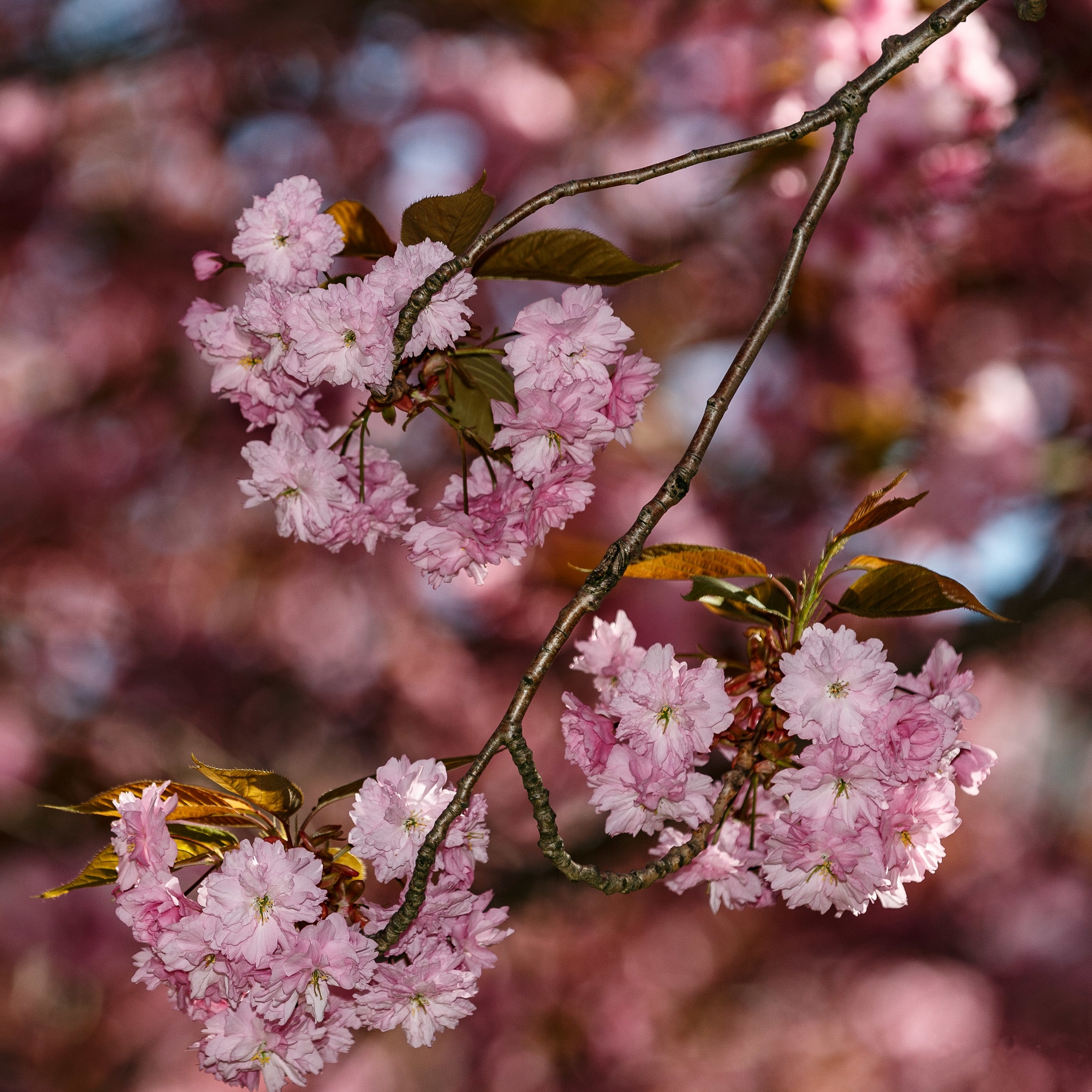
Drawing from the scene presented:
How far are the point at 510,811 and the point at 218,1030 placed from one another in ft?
8.99

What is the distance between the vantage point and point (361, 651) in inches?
139

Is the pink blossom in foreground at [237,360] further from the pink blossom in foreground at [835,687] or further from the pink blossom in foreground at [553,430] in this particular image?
the pink blossom in foreground at [835,687]

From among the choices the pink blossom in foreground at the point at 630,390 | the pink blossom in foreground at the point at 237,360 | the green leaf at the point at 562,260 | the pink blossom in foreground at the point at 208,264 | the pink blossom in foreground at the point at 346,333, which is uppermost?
the green leaf at the point at 562,260

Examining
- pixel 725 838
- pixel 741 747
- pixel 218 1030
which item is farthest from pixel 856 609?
pixel 218 1030

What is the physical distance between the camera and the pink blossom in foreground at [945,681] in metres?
0.75

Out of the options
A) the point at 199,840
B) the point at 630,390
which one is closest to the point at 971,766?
the point at 630,390

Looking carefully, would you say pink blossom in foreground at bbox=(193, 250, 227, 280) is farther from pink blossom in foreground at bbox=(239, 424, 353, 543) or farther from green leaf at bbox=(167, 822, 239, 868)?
green leaf at bbox=(167, 822, 239, 868)

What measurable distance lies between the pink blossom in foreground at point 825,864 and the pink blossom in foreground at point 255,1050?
0.36 m

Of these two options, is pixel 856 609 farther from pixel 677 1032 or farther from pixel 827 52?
pixel 677 1032

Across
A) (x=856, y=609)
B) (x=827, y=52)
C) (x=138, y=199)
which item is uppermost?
(x=827, y=52)

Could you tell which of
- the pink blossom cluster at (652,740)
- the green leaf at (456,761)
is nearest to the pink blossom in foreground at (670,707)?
the pink blossom cluster at (652,740)

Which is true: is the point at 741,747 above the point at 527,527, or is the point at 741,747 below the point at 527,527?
below

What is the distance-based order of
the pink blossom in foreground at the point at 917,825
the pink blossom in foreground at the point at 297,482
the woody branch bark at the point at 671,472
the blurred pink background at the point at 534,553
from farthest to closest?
1. the blurred pink background at the point at 534,553
2. the pink blossom in foreground at the point at 297,482
3. the pink blossom in foreground at the point at 917,825
4. the woody branch bark at the point at 671,472

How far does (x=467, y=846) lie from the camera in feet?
2.45
